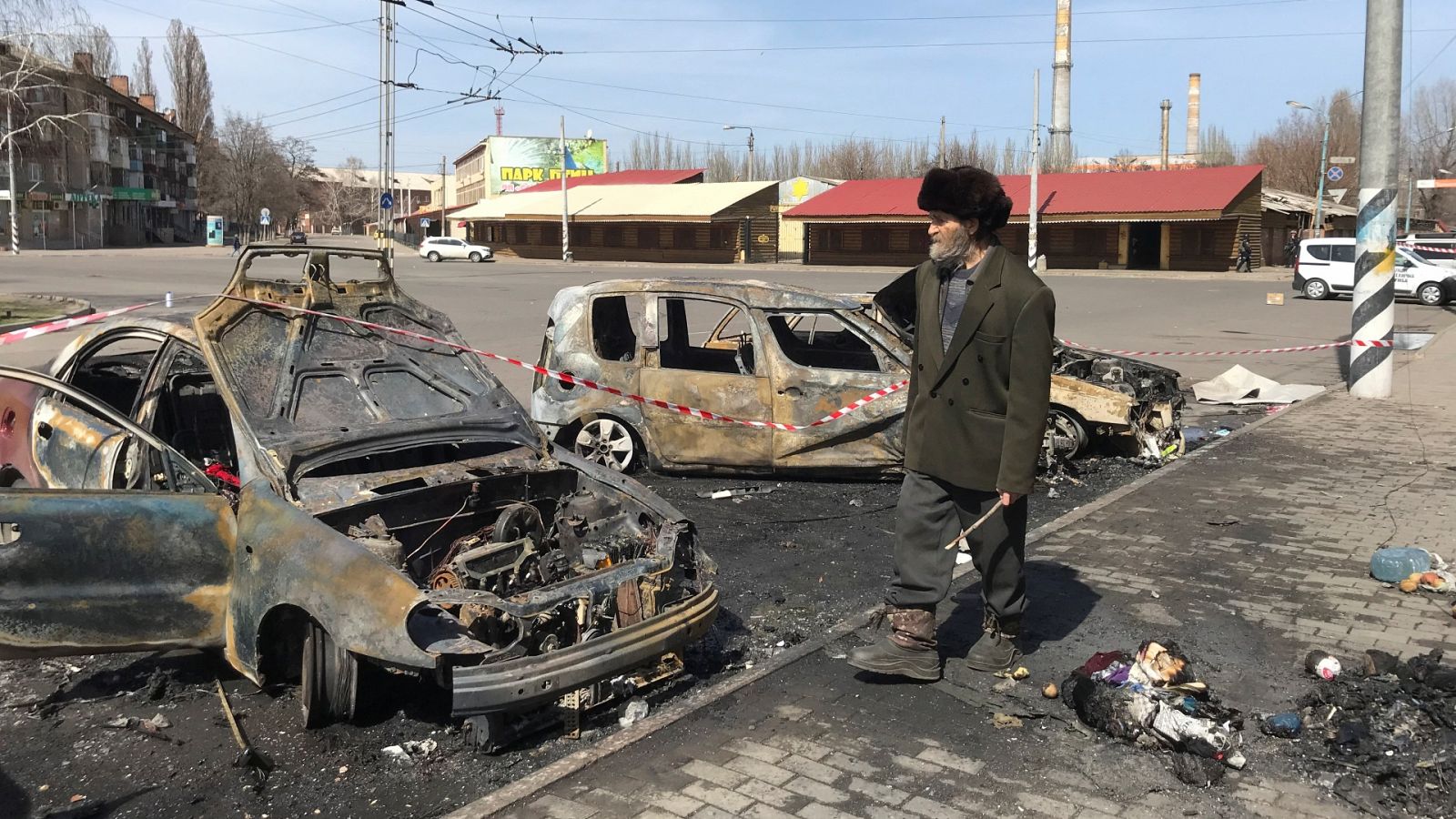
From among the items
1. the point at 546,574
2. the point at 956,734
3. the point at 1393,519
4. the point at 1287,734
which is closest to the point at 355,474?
the point at 546,574

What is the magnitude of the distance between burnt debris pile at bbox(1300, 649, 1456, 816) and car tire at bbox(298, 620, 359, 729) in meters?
3.42

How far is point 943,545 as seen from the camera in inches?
177

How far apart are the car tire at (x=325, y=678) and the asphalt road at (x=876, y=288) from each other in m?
5.12

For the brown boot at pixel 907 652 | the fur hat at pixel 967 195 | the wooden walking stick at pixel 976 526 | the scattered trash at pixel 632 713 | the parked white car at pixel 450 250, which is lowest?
the scattered trash at pixel 632 713

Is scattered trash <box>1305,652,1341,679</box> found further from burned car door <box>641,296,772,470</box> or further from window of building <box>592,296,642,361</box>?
window of building <box>592,296,642,361</box>

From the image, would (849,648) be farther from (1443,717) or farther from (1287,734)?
(1443,717)

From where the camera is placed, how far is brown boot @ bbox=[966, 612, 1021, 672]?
4.61 metres

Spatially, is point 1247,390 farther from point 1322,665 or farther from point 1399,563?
point 1322,665

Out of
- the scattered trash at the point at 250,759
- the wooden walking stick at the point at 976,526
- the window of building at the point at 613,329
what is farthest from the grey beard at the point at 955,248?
the window of building at the point at 613,329

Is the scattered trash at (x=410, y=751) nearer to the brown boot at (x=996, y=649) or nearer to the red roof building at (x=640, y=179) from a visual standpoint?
the brown boot at (x=996, y=649)

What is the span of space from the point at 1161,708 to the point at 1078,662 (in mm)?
775

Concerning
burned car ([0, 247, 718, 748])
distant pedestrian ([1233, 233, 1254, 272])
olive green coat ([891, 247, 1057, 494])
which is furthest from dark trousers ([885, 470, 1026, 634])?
distant pedestrian ([1233, 233, 1254, 272])

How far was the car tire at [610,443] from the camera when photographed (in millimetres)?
8508

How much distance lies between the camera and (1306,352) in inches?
727
